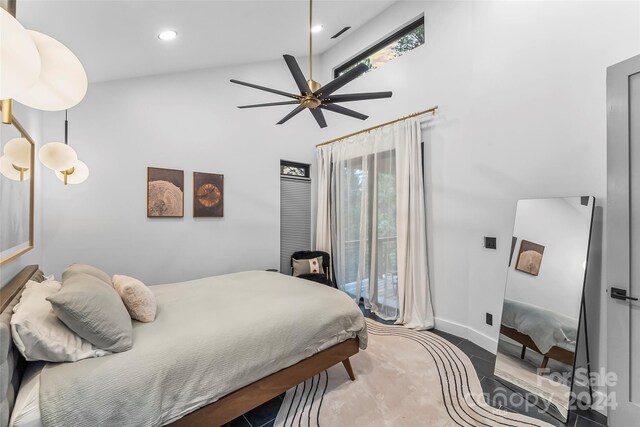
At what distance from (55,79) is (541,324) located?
3.12 m

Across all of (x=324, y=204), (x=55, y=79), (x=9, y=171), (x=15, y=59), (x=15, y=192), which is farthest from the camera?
(x=324, y=204)

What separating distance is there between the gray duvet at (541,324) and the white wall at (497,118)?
210 mm

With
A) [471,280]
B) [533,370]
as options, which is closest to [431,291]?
[471,280]

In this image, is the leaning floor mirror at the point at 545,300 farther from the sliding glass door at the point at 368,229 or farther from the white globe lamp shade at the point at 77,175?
the white globe lamp shade at the point at 77,175

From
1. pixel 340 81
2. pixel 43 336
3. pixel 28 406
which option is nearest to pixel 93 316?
pixel 43 336

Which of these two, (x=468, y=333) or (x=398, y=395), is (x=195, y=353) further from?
(x=468, y=333)

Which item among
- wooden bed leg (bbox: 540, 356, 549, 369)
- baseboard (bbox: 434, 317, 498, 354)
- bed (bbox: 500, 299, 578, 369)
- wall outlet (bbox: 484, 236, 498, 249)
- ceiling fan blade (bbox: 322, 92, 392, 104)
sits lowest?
baseboard (bbox: 434, 317, 498, 354)

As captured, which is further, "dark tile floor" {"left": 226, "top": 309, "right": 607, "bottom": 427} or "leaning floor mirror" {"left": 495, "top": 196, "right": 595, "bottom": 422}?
"leaning floor mirror" {"left": 495, "top": 196, "right": 595, "bottom": 422}

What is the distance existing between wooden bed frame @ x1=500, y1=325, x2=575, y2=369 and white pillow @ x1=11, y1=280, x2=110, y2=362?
2.90m

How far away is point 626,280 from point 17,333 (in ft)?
10.9

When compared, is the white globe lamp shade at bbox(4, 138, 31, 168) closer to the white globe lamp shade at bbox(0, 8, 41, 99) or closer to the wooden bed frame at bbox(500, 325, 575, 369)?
the white globe lamp shade at bbox(0, 8, 41, 99)

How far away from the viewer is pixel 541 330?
7.09ft

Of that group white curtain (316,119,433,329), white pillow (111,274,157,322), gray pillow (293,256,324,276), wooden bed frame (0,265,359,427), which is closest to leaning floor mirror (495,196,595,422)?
white curtain (316,119,433,329)

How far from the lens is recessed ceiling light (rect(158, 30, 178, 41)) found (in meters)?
2.52
